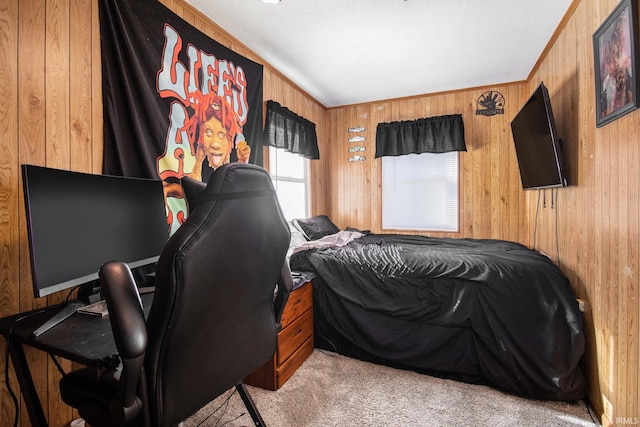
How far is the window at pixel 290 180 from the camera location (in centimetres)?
319

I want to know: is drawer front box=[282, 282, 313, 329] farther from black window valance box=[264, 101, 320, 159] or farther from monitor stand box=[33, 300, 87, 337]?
black window valance box=[264, 101, 320, 159]

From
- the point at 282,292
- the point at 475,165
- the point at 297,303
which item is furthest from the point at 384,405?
the point at 475,165

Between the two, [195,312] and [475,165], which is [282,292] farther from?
[475,165]

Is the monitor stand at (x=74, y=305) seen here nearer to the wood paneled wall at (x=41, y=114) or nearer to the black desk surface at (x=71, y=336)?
the black desk surface at (x=71, y=336)

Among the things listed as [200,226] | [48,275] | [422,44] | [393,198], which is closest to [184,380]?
[200,226]

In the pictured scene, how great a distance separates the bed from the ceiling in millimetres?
1727

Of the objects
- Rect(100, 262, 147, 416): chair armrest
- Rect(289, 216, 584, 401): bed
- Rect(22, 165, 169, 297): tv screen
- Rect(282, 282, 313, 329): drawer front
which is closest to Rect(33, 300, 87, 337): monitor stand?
Rect(22, 165, 169, 297): tv screen

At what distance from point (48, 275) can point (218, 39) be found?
6.52 feet

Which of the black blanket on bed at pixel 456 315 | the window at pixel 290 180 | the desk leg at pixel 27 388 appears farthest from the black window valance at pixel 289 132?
the desk leg at pixel 27 388

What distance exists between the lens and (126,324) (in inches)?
29.8

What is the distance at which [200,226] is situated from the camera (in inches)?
31.8

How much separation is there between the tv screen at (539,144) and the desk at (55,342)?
2.57m

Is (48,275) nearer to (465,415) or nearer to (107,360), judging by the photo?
(107,360)

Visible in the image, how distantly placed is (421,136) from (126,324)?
367cm
